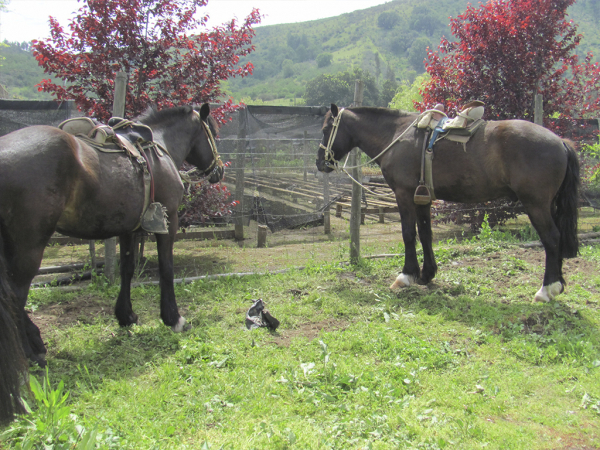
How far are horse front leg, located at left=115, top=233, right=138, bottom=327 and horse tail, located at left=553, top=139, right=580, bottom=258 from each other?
457 centimetres

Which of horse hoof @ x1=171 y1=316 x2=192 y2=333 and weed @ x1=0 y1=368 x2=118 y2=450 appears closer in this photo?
weed @ x1=0 y1=368 x2=118 y2=450

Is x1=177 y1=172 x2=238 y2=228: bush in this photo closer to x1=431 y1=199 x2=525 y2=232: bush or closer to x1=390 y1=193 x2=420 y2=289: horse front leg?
x1=390 y1=193 x2=420 y2=289: horse front leg

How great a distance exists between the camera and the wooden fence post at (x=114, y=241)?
17.6 ft

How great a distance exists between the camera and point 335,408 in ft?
8.83

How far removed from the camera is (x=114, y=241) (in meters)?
5.57

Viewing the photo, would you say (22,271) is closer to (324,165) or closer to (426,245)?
(324,165)

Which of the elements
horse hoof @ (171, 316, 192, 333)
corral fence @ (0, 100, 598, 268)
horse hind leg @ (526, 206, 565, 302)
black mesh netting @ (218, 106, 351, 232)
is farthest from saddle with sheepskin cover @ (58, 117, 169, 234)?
black mesh netting @ (218, 106, 351, 232)

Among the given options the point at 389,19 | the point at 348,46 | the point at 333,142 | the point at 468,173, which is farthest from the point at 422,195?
the point at 389,19

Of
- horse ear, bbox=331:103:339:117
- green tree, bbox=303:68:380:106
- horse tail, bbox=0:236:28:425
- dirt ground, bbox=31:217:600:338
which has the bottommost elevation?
dirt ground, bbox=31:217:600:338

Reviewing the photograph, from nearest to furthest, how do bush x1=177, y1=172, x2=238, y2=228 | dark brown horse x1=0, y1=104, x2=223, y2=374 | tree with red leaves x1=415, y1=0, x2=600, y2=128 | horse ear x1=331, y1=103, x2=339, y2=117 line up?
dark brown horse x1=0, y1=104, x2=223, y2=374, horse ear x1=331, y1=103, x2=339, y2=117, bush x1=177, y1=172, x2=238, y2=228, tree with red leaves x1=415, y1=0, x2=600, y2=128

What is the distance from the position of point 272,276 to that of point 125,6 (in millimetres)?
4301

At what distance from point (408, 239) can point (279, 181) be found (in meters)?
4.83

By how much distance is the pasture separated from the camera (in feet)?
7.93

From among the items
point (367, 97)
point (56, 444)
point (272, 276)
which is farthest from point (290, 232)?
point (367, 97)
